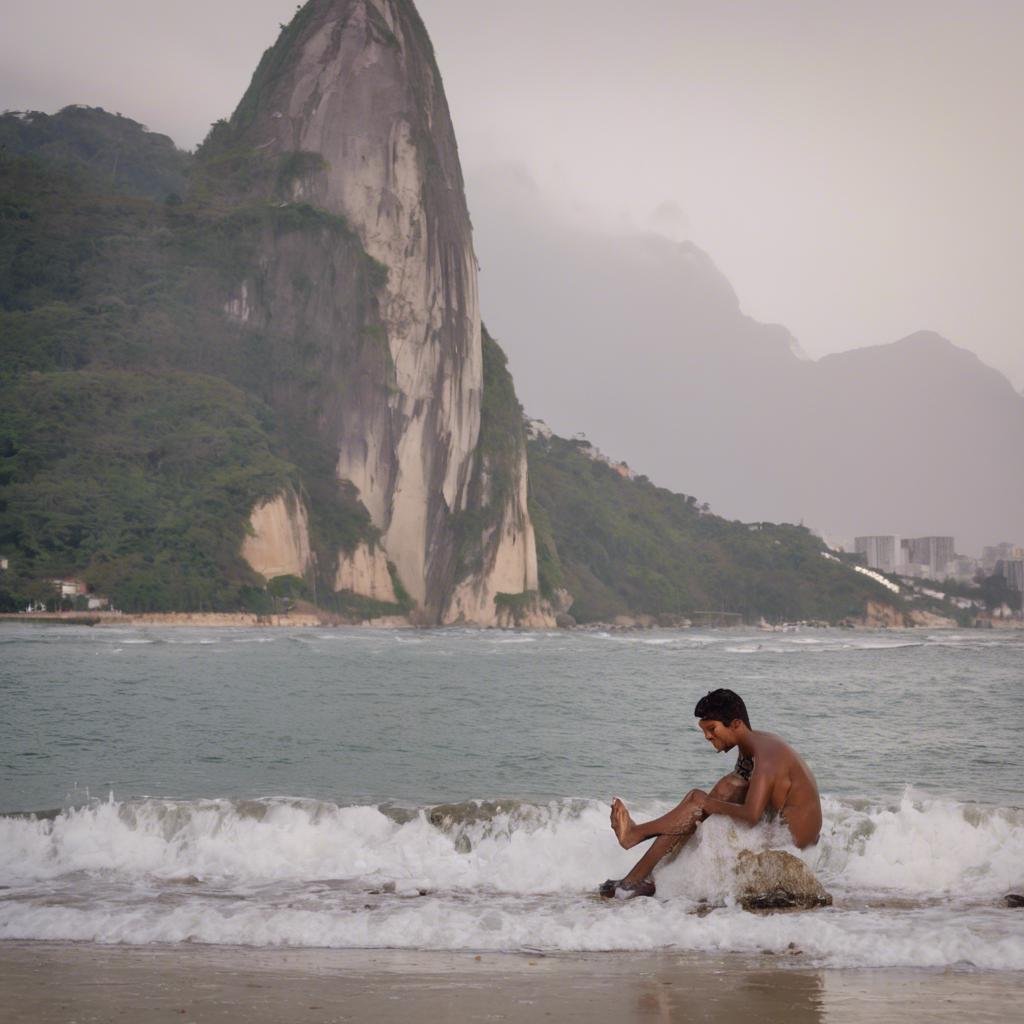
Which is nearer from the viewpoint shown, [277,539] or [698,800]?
[698,800]

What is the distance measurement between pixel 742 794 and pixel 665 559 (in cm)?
14351

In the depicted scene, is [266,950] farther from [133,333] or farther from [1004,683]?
[133,333]

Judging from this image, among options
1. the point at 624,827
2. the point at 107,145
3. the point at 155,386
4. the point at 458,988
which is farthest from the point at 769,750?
the point at 107,145

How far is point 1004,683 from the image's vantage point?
30578mm

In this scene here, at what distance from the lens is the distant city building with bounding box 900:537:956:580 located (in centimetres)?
16812

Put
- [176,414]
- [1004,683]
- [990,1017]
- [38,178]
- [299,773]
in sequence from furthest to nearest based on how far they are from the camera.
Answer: [38,178] < [176,414] < [1004,683] < [299,773] < [990,1017]

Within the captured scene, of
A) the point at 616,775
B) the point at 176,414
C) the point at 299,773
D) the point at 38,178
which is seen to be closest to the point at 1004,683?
the point at 616,775

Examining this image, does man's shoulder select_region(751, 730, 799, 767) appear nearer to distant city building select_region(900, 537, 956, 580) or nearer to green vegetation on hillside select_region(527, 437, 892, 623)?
green vegetation on hillside select_region(527, 437, 892, 623)

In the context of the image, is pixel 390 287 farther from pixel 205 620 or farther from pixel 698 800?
pixel 698 800

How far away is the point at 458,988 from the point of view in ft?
17.5

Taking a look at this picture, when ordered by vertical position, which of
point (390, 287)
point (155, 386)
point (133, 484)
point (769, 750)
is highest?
point (390, 287)

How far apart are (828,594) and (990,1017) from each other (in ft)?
482

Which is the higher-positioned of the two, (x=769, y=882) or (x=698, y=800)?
(x=698, y=800)

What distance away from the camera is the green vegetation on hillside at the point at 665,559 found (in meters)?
140
